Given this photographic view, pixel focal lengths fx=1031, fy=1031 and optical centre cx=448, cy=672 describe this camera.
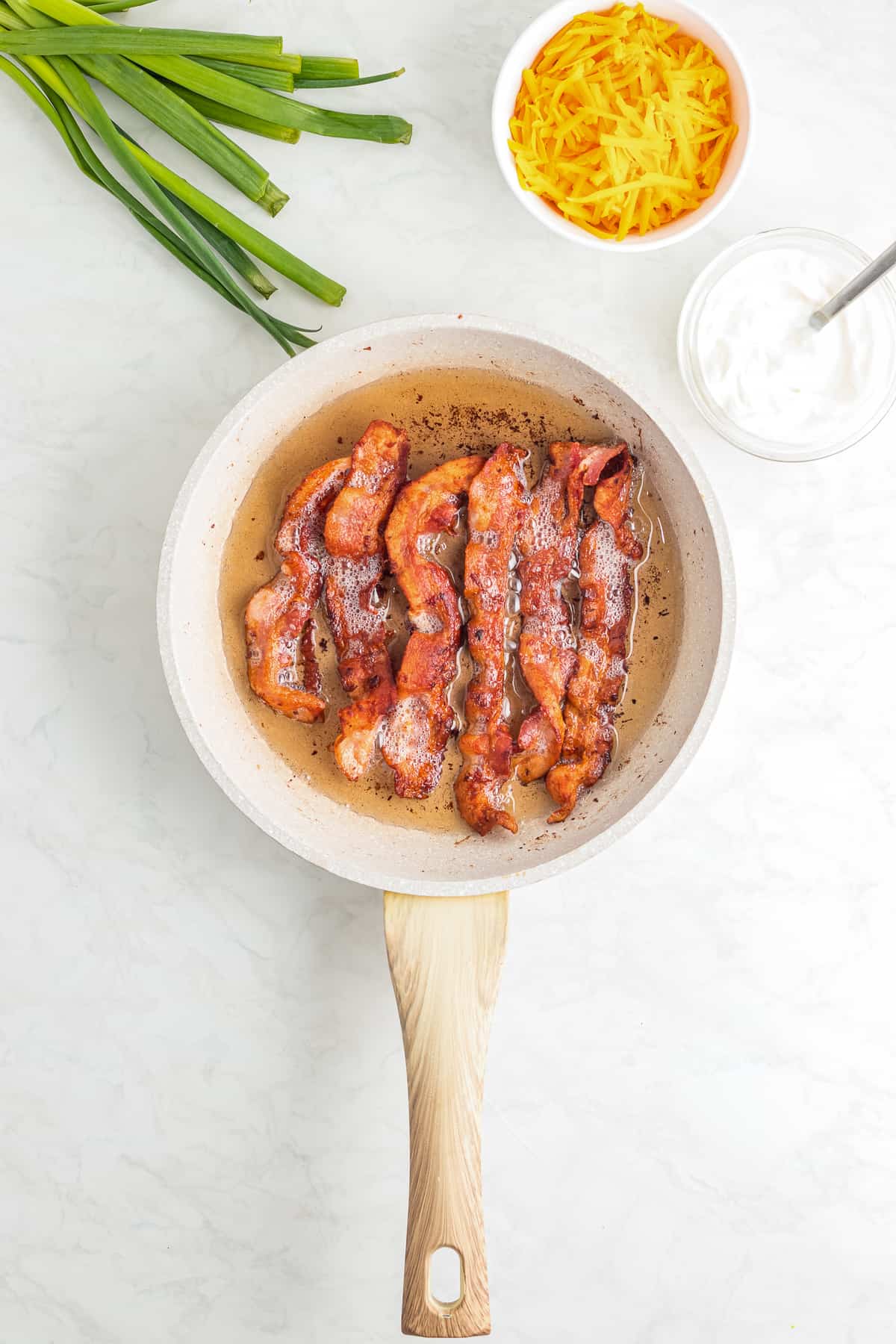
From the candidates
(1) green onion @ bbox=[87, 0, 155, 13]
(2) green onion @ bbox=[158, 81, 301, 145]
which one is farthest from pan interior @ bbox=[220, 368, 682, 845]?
(1) green onion @ bbox=[87, 0, 155, 13]

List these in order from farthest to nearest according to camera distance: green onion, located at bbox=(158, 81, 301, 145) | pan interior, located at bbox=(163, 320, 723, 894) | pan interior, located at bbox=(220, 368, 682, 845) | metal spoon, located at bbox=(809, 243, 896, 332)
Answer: green onion, located at bbox=(158, 81, 301, 145)
pan interior, located at bbox=(220, 368, 682, 845)
pan interior, located at bbox=(163, 320, 723, 894)
metal spoon, located at bbox=(809, 243, 896, 332)

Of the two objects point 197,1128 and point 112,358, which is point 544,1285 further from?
point 112,358

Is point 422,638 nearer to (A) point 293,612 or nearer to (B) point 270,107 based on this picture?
(A) point 293,612

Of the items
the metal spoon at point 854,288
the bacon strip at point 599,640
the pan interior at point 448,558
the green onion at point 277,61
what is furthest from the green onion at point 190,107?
the metal spoon at point 854,288

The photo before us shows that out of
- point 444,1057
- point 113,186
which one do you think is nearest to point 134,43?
point 113,186

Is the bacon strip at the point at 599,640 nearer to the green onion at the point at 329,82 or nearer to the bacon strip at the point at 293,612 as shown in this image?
the bacon strip at the point at 293,612

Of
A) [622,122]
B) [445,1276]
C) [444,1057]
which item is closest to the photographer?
[444,1057]

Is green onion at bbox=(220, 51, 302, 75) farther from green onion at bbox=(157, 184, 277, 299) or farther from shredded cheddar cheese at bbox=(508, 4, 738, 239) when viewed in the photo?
shredded cheddar cheese at bbox=(508, 4, 738, 239)
